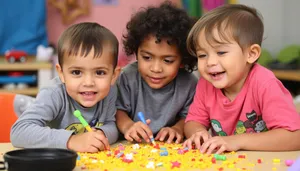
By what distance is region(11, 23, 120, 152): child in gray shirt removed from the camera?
1.29 metres

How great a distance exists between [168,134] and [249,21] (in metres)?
0.39

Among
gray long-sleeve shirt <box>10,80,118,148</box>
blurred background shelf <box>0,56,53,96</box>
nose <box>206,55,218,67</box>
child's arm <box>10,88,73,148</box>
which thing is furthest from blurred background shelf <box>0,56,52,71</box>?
nose <box>206,55,218,67</box>

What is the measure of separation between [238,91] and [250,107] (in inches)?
2.8

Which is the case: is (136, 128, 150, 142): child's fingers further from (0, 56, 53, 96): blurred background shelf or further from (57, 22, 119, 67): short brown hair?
(0, 56, 53, 96): blurred background shelf

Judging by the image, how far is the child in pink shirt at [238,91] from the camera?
131 centimetres

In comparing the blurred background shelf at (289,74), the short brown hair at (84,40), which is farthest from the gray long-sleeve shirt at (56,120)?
the blurred background shelf at (289,74)

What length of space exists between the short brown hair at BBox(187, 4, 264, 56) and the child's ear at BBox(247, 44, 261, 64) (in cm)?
1

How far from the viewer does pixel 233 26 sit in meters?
1.41

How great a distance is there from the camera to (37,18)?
3992mm

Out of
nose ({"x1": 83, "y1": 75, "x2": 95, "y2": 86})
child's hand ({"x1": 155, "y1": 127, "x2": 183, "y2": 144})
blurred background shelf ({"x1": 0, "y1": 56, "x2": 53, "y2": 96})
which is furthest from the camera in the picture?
blurred background shelf ({"x1": 0, "y1": 56, "x2": 53, "y2": 96})

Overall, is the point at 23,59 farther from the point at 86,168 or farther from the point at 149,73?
the point at 86,168

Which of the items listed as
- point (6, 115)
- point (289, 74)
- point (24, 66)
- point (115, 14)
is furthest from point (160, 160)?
point (115, 14)

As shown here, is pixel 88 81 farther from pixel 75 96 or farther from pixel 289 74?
pixel 289 74

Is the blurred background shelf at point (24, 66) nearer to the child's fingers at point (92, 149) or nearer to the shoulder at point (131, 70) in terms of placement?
the shoulder at point (131, 70)
